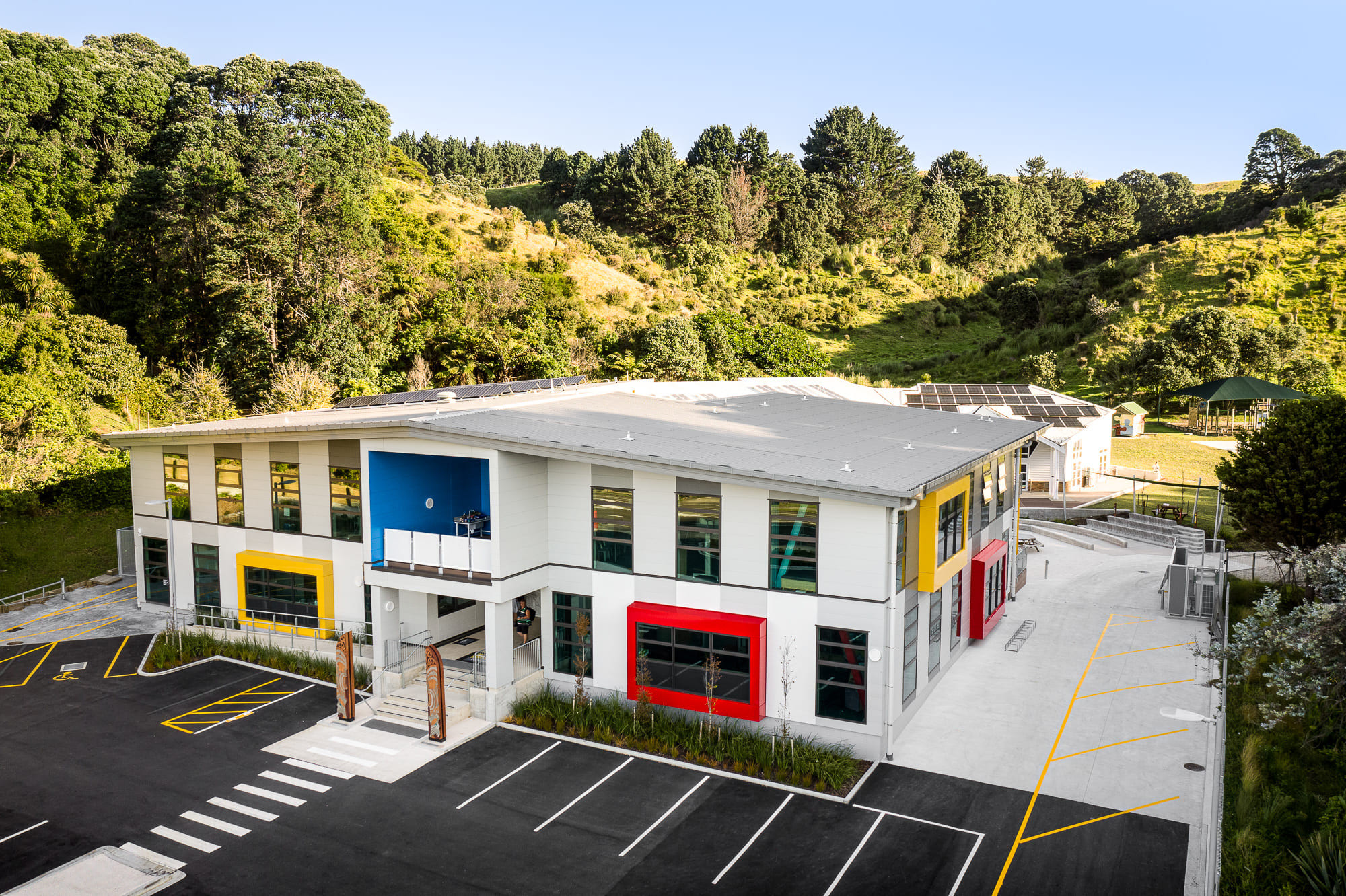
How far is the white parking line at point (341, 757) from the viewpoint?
15695 millimetres

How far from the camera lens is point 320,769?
1548cm

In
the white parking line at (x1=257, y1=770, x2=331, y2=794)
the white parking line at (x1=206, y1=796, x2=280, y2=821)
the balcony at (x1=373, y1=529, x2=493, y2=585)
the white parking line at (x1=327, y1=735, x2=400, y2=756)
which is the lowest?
the white parking line at (x1=327, y1=735, x2=400, y2=756)

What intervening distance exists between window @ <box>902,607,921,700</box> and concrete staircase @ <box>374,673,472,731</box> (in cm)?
855

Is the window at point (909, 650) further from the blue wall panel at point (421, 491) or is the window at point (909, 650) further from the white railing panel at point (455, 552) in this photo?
the blue wall panel at point (421, 491)

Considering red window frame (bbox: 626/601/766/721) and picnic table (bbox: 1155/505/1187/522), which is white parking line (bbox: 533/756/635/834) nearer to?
red window frame (bbox: 626/601/766/721)

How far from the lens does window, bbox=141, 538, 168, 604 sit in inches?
981

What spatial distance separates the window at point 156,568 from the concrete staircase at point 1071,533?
30477mm

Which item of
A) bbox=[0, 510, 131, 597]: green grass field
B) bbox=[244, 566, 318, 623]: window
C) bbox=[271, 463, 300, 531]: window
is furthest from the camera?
bbox=[0, 510, 131, 597]: green grass field

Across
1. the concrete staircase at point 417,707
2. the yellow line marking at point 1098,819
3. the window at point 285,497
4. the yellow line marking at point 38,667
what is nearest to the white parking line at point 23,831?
the concrete staircase at point 417,707

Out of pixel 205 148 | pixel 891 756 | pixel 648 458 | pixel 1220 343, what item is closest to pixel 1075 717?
pixel 891 756

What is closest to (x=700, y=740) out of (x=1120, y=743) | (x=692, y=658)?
(x=692, y=658)

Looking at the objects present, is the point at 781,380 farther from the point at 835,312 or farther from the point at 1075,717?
the point at 835,312

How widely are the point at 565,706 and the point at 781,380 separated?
29263 millimetres

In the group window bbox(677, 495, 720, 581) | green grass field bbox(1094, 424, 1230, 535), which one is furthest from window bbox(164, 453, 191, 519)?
green grass field bbox(1094, 424, 1230, 535)
